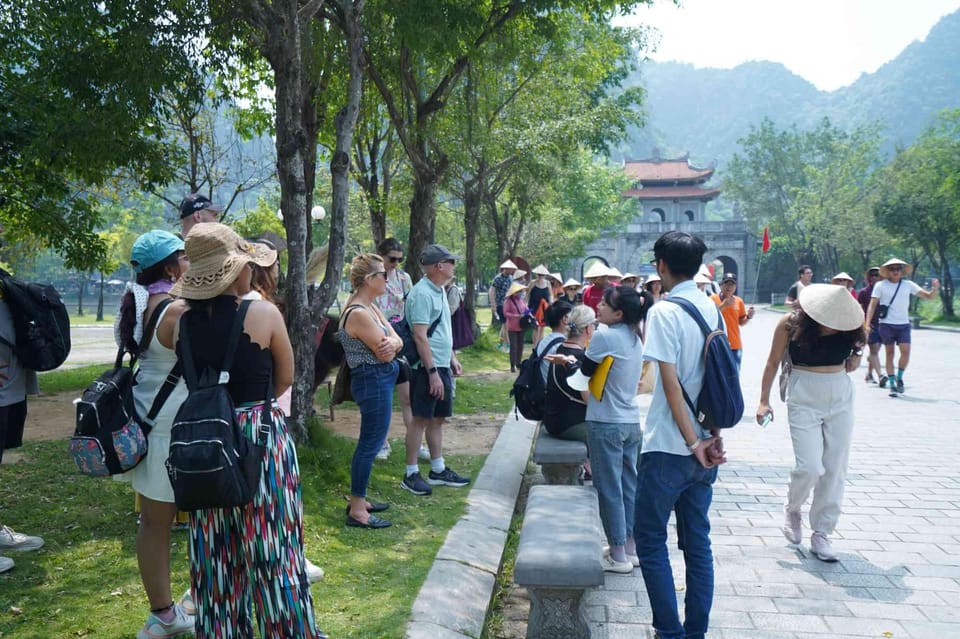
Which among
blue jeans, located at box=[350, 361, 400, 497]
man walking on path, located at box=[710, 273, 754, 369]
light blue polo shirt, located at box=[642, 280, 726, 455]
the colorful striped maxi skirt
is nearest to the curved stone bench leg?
light blue polo shirt, located at box=[642, 280, 726, 455]

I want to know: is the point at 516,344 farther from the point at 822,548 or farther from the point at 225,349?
the point at 225,349

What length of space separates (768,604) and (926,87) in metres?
163

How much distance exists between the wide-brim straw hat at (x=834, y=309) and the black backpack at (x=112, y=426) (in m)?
3.47

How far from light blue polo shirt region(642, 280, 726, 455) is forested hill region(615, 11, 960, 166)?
4553 inches

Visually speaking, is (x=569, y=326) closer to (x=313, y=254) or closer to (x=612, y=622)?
(x=612, y=622)

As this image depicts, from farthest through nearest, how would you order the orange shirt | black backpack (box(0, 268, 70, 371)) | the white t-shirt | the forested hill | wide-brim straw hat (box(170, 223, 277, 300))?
1. the forested hill
2. the white t-shirt
3. the orange shirt
4. black backpack (box(0, 268, 70, 371))
5. wide-brim straw hat (box(170, 223, 277, 300))

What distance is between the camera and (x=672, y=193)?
66375 mm

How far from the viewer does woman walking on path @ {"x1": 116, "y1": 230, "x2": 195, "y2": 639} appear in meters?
3.12

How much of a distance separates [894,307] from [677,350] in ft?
28.6

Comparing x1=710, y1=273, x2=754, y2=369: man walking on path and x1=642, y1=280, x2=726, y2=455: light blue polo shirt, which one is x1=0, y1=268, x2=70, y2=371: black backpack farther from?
x1=710, y1=273, x2=754, y2=369: man walking on path

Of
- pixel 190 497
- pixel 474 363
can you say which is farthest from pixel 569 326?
pixel 474 363

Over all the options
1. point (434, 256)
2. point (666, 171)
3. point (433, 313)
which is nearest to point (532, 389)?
point (433, 313)

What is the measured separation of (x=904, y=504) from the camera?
18.4 ft

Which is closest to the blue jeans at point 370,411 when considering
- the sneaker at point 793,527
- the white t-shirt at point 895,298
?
the sneaker at point 793,527
